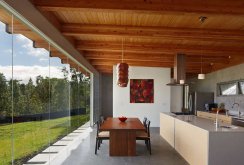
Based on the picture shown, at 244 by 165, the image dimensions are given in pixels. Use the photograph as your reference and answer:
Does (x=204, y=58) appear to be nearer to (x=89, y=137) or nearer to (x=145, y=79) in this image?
(x=145, y=79)

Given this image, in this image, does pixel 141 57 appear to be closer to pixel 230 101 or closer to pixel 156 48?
pixel 156 48

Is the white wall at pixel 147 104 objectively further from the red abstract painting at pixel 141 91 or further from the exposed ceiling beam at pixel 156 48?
the exposed ceiling beam at pixel 156 48

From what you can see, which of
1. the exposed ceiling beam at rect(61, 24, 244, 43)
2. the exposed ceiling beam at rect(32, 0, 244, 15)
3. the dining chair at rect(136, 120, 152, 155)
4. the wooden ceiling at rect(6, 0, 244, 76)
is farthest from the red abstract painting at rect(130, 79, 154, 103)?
the exposed ceiling beam at rect(32, 0, 244, 15)

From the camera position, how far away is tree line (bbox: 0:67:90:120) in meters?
3.11

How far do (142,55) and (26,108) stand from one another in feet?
17.8

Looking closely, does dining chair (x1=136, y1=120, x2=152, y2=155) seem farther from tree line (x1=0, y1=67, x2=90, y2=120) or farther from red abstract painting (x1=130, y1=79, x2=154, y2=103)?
red abstract painting (x1=130, y1=79, x2=154, y2=103)

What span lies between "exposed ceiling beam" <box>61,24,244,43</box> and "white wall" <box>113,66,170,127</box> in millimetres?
5331

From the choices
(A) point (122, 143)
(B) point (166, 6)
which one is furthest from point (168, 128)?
(B) point (166, 6)

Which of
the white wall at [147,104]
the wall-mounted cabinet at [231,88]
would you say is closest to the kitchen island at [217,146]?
the wall-mounted cabinet at [231,88]

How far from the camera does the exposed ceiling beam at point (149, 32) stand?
5.06m

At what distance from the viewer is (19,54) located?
3.62m

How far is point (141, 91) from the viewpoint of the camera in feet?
35.0

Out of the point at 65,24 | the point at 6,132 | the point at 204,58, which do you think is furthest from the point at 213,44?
the point at 6,132

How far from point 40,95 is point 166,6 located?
2.51 meters
